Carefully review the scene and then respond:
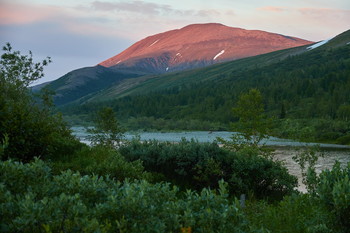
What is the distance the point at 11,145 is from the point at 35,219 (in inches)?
390

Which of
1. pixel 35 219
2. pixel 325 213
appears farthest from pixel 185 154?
pixel 35 219

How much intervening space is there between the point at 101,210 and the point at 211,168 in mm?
13965

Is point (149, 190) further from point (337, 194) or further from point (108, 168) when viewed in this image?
point (108, 168)

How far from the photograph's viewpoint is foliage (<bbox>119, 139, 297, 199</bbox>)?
20031 mm

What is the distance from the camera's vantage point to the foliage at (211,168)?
20031 millimetres

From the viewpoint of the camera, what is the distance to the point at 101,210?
19.9ft

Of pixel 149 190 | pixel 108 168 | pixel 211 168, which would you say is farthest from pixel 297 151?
pixel 149 190

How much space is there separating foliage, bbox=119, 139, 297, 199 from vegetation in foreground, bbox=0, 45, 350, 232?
0.16ft

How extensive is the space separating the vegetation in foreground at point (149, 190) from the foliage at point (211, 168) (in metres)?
0.05

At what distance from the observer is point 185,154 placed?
2050 centimetres

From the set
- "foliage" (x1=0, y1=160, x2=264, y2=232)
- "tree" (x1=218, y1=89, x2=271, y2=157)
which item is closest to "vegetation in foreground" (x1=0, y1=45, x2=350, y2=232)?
"foliage" (x1=0, y1=160, x2=264, y2=232)

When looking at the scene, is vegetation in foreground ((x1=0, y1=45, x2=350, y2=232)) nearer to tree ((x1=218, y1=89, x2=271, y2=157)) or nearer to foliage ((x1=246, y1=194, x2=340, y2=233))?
foliage ((x1=246, y1=194, x2=340, y2=233))

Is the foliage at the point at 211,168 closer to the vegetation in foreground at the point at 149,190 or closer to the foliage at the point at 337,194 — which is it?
the vegetation in foreground at the point at 149,190

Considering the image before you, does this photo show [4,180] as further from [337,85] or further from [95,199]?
[337,85]
